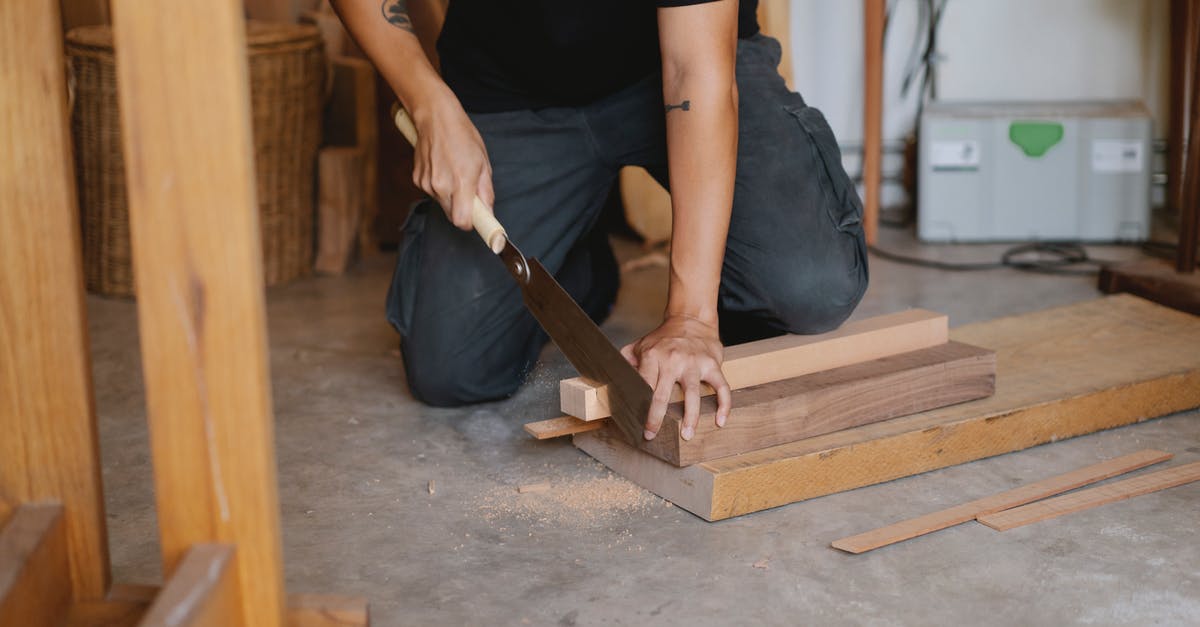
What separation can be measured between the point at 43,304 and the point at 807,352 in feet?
3.25

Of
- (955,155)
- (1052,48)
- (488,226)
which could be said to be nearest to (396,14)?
(488,226)

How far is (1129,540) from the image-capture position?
1.41 m

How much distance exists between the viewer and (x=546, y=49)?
186cm

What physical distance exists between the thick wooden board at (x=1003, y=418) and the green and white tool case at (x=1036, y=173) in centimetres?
85

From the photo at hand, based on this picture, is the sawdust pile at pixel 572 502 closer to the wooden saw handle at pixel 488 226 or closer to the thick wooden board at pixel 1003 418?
the thick wooden board at pixel 1003 418

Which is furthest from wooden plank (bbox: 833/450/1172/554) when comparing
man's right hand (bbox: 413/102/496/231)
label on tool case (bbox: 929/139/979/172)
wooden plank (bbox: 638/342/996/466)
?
label on tool case (bbox: 929/139/979/172)

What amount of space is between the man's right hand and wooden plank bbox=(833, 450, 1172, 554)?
2.14ft

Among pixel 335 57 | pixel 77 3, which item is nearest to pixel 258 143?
pixel 335 57

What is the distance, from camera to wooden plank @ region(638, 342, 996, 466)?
150 centimetres

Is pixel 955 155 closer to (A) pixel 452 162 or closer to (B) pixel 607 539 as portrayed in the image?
(A) pixel 452 162

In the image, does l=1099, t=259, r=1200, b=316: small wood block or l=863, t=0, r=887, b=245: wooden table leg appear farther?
→ l=863, t=0, r=887, b=245: wooden table leg

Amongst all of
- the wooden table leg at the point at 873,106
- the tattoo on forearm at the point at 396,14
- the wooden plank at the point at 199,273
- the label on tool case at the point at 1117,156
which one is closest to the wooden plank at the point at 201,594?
the wooden plank at the point at 199,273

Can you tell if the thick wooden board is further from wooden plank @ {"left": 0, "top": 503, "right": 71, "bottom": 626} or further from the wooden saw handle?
wooden plank @ {"left": 0, "top": 503, "right": 71, "bottom": 626}

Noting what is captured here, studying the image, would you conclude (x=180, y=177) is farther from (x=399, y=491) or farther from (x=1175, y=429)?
(x=1175, y=429)
